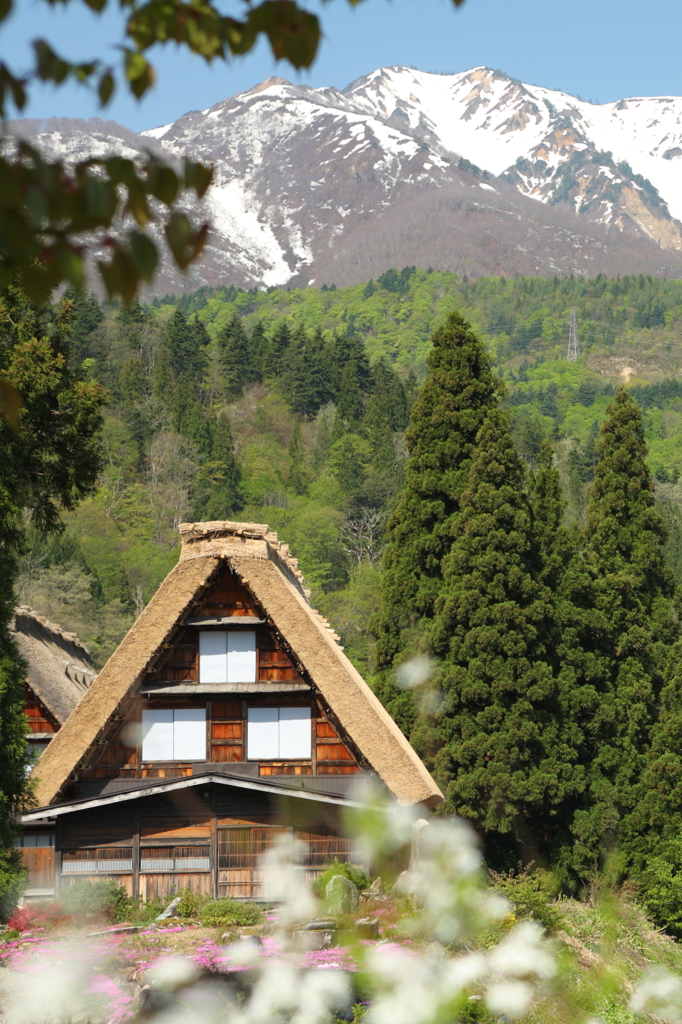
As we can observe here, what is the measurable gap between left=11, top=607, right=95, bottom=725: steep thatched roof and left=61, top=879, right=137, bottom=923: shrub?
5801 mm

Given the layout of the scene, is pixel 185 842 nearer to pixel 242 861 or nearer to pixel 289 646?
pixel 242 861

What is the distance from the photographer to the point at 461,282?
161250 mm

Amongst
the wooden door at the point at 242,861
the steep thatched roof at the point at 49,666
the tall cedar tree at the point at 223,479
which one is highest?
the tall cedar tree at the point at 223,479

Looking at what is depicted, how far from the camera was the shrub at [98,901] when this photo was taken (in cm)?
1567

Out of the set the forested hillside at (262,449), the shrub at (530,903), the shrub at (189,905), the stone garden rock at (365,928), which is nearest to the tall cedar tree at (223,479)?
the forested hillside at (262,449)

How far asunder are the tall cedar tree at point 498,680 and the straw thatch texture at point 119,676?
5.98 meters

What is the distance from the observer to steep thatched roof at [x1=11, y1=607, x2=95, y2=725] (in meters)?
22.6

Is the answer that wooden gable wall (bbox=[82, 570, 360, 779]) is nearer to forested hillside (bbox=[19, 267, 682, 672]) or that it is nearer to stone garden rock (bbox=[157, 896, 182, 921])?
stone garden rock (bbox=[157, 896, 182, 921])

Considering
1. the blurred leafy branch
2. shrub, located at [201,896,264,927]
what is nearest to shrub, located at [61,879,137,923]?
shrub, located at [201,896,264,927]

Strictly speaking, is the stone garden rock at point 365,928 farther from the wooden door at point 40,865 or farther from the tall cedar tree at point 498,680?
the tall cedar tree at point 498,680

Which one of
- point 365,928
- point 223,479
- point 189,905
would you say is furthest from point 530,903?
point 223,479

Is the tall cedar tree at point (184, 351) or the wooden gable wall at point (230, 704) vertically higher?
the tall cedar tree at point (184, 351)

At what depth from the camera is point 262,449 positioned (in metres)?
80.9

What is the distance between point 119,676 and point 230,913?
12.3 feet
